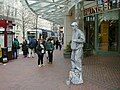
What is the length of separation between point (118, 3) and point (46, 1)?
972 centimetres

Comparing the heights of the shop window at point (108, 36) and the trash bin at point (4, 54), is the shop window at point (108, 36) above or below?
above

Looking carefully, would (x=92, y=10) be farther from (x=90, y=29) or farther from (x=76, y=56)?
(x=76, y=56)

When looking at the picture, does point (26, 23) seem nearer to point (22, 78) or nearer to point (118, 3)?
point (118, 3)

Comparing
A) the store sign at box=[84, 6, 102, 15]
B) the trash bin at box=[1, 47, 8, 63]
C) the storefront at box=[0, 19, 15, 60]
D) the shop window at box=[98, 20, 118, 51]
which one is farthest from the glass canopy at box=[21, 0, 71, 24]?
the trash bin at box=[1, 47, 8, 63]

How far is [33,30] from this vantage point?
232ft

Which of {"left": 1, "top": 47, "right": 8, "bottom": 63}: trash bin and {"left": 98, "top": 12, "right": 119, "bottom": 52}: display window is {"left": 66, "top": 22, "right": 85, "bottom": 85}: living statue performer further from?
{"left": 98, "top": 12, "right": 119, "bottom": 52}: display window

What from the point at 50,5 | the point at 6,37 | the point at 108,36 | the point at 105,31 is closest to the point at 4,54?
the point at 6,37

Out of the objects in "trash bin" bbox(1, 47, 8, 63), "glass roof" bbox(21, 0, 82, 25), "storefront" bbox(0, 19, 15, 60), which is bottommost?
"trash bin" bbox(1, 47, 8, 63)

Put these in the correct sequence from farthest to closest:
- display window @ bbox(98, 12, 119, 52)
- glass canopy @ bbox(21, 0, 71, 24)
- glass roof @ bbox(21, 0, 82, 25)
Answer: glass canopy @ bbox(21, 0, 71, 24) < glass roof @ bbox(21, 0, 82, 25) < display window @ bbox(98, 12, 119, 52)

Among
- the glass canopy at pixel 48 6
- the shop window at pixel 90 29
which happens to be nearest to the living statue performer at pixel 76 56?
the glass canopy at pixel 48 6

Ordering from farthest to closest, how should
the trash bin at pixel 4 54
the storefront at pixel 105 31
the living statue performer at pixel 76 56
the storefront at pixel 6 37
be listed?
the storefront at pixel 105 31, the storefront at pixel 6 37, the trash bin at pixel 4 54, the living statue performer at pixel 76 56

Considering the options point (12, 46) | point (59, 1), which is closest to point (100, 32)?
point (59, 1)

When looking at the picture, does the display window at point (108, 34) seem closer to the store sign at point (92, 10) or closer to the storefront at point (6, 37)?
the store sign at point (92, 10)

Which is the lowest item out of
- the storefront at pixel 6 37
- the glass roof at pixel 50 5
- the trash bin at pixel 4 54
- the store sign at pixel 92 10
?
the trash bin at pixel 4 54
